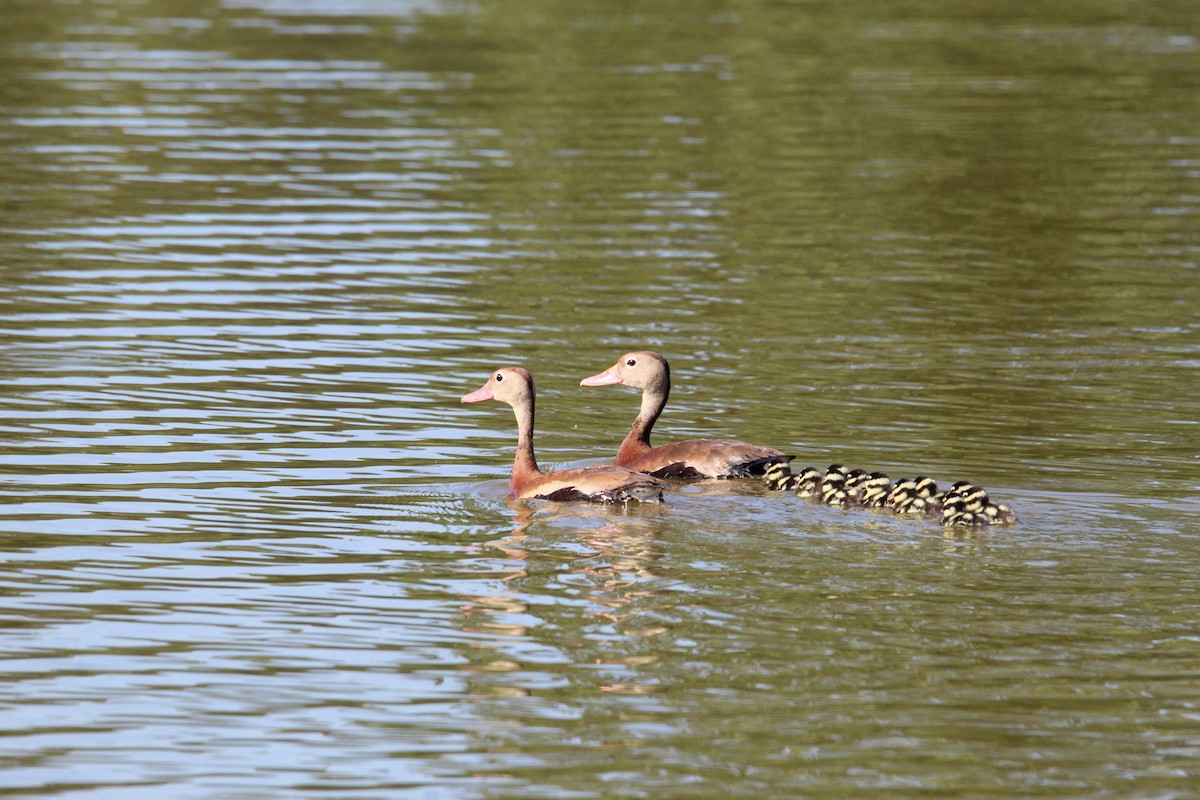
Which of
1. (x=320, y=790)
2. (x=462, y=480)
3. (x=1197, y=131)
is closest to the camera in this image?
(x=320, y=790)

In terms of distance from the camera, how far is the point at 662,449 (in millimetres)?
13047

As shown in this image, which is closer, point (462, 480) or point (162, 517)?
point (162, 517)

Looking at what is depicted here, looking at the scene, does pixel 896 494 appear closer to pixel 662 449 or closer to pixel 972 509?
pixel 972 509

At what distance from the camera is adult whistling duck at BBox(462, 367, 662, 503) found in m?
11.7

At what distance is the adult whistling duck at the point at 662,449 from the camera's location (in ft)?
41.1

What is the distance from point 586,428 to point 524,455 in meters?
2.50

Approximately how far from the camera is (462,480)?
500 inches

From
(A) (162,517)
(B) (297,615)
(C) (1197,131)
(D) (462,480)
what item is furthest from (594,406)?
(C) (1197,131)

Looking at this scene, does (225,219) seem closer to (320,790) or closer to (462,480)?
(462,480)

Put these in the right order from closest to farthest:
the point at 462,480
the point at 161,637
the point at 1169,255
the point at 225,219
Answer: the point at 161,637 → the point at 462,480 → the point at 1169,255 → the point at 225,219

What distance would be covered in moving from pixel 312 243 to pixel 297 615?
12637 millimetres

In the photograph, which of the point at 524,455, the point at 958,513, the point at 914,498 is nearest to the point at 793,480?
the point at 914,498

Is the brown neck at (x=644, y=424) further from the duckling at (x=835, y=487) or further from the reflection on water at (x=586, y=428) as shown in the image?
the duckling at (x=835, y=487)

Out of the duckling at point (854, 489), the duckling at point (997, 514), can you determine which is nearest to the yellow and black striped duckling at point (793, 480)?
the duckling at point (854, 489)
